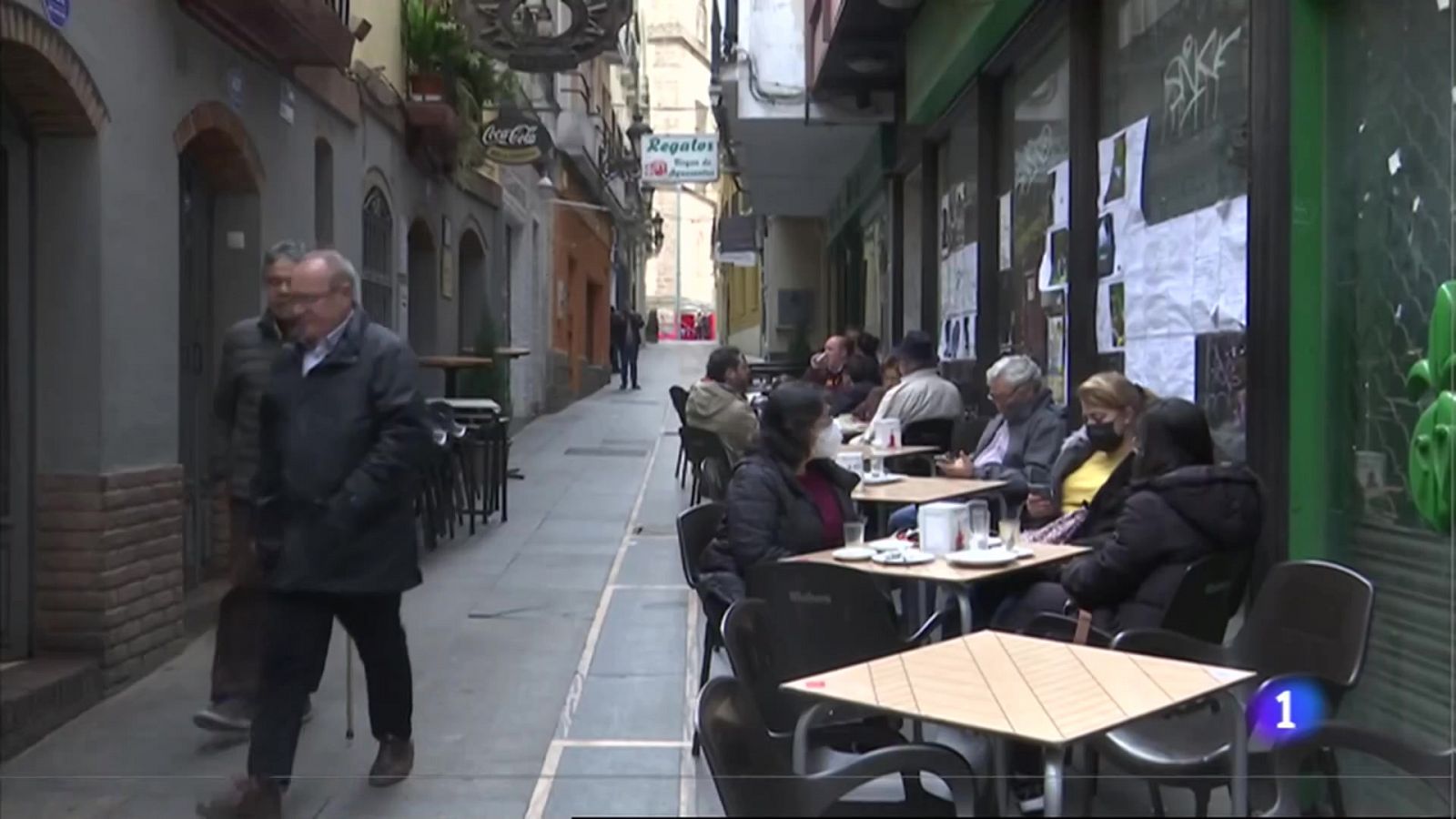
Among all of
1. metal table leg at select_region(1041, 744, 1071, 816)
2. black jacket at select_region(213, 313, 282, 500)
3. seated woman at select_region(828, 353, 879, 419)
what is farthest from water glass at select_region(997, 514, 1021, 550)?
seated woman at select_region(828, 353, 879, 419)

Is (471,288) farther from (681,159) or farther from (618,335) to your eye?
(618,335)

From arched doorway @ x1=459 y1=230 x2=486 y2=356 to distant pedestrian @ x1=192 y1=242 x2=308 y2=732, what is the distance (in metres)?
10.1

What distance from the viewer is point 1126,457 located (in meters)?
5.82

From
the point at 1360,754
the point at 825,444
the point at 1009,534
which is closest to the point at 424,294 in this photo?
the point at 825,444

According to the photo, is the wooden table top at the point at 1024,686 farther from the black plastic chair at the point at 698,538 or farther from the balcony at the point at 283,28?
the balcony at the point at 283,28

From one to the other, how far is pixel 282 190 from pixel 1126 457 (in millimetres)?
5442

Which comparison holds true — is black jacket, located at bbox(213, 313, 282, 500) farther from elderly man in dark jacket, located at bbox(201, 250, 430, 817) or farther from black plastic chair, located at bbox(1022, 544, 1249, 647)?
black plastic chair, located at bbox(1022, 544, 1249, 647)

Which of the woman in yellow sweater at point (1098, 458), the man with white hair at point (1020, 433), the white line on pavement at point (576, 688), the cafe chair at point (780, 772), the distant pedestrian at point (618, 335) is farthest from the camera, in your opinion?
the distant pedestrian at point (618, 335)

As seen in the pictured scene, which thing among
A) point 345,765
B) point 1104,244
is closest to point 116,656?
point 345,765

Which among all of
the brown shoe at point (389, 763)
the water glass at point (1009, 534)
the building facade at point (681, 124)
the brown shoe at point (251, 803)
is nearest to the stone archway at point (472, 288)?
the building facade at point (681, 124)

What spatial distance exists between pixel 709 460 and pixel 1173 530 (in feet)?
16.4

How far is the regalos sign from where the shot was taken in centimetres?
1962

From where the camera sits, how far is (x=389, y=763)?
5285 millimetres

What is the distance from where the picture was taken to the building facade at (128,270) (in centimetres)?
635
